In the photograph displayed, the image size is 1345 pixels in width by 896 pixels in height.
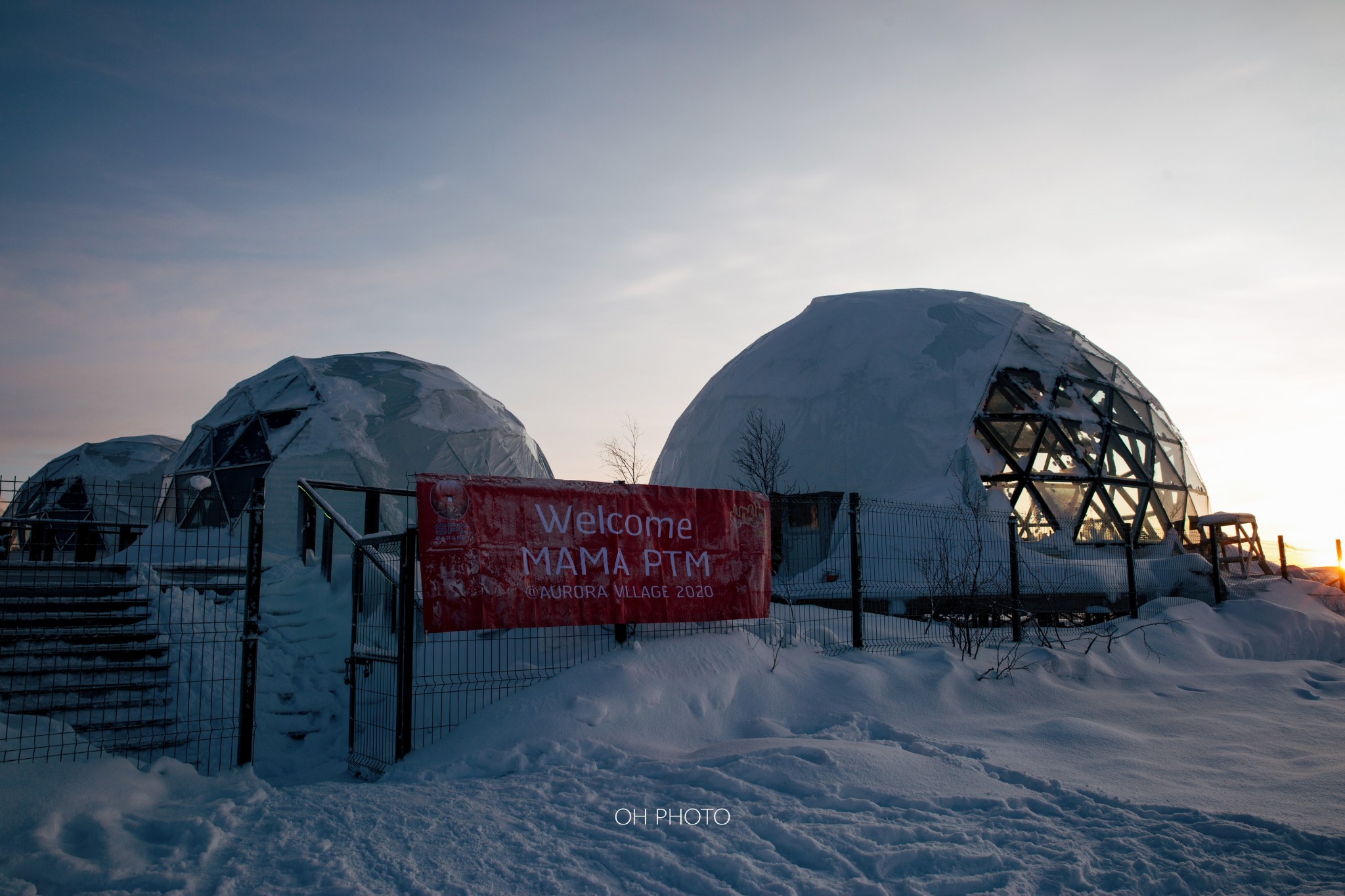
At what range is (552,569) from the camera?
6.49 m

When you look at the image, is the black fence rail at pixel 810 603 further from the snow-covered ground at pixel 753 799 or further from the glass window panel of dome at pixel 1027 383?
the glass window panel of dome at pixel 1027 383

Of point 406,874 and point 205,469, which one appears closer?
point 406,874

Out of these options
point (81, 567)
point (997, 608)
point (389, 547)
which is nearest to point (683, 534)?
point (389, 547)

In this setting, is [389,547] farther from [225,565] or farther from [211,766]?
[225,565]

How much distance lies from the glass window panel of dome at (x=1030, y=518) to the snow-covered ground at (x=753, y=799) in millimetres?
7318

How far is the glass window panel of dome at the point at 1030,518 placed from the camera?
14.6 meters

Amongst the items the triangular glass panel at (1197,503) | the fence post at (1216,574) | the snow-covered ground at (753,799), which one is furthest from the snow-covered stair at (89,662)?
the triangular glass panel at (1197,503)

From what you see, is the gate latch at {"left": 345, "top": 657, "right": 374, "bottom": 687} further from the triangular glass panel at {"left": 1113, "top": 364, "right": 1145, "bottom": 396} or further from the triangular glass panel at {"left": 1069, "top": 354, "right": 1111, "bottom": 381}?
the triangular glass panel at {"left": 1113, "top": 364, "right": 1145, "bottom": 396}

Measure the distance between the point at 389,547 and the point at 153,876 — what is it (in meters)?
4.34

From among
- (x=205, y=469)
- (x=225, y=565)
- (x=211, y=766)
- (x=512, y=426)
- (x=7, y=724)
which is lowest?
(x=211, y=766)

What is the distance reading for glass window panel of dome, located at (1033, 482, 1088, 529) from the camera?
1488 centimetres

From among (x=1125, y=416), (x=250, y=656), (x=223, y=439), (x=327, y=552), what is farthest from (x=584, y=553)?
(x=1125, y=416)

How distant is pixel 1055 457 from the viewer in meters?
15.6

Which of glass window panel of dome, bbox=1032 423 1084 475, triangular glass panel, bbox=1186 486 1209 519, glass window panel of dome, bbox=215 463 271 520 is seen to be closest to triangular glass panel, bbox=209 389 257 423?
glass window panel of dome, bbox=215 463 271 520
